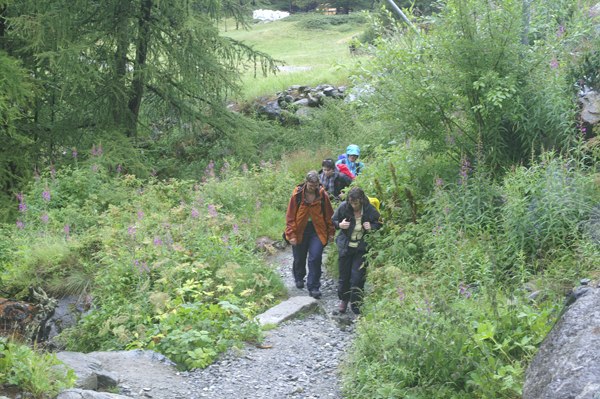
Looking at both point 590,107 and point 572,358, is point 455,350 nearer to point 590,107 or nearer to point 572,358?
point 572,358

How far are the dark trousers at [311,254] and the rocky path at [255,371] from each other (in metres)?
1.41

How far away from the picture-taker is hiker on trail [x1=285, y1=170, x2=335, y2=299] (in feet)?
33.6

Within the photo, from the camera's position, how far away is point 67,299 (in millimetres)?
10516

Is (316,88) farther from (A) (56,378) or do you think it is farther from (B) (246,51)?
(A) (56,378)

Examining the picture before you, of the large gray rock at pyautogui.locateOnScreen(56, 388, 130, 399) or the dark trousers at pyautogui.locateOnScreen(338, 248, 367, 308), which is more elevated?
the large gray rock at pyautogui.locateOnScreen(56, 388, 130, 399)

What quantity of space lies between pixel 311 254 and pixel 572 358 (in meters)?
5.67

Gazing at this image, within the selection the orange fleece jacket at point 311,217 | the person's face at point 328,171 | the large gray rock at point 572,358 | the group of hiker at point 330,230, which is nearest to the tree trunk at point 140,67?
the person's face at point 328,171

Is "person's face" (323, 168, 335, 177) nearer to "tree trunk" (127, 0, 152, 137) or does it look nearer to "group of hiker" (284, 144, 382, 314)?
"group of hiker" (284, 144, 382, 314)

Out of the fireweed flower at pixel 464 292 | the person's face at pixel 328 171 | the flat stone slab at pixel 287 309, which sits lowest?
the flat stone slab at pixel 287 309

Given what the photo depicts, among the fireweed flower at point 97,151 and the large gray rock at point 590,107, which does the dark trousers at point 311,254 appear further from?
the fireweed flower at point 97,151

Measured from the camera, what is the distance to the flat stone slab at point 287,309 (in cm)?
910

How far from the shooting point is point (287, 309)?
942cm

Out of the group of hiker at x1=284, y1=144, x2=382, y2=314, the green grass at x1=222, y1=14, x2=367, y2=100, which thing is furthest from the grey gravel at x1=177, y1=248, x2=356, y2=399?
the green grass at x1=222, y1=14, x2=367, y2=100

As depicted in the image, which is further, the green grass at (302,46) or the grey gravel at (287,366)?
the green grass at (302,46)
